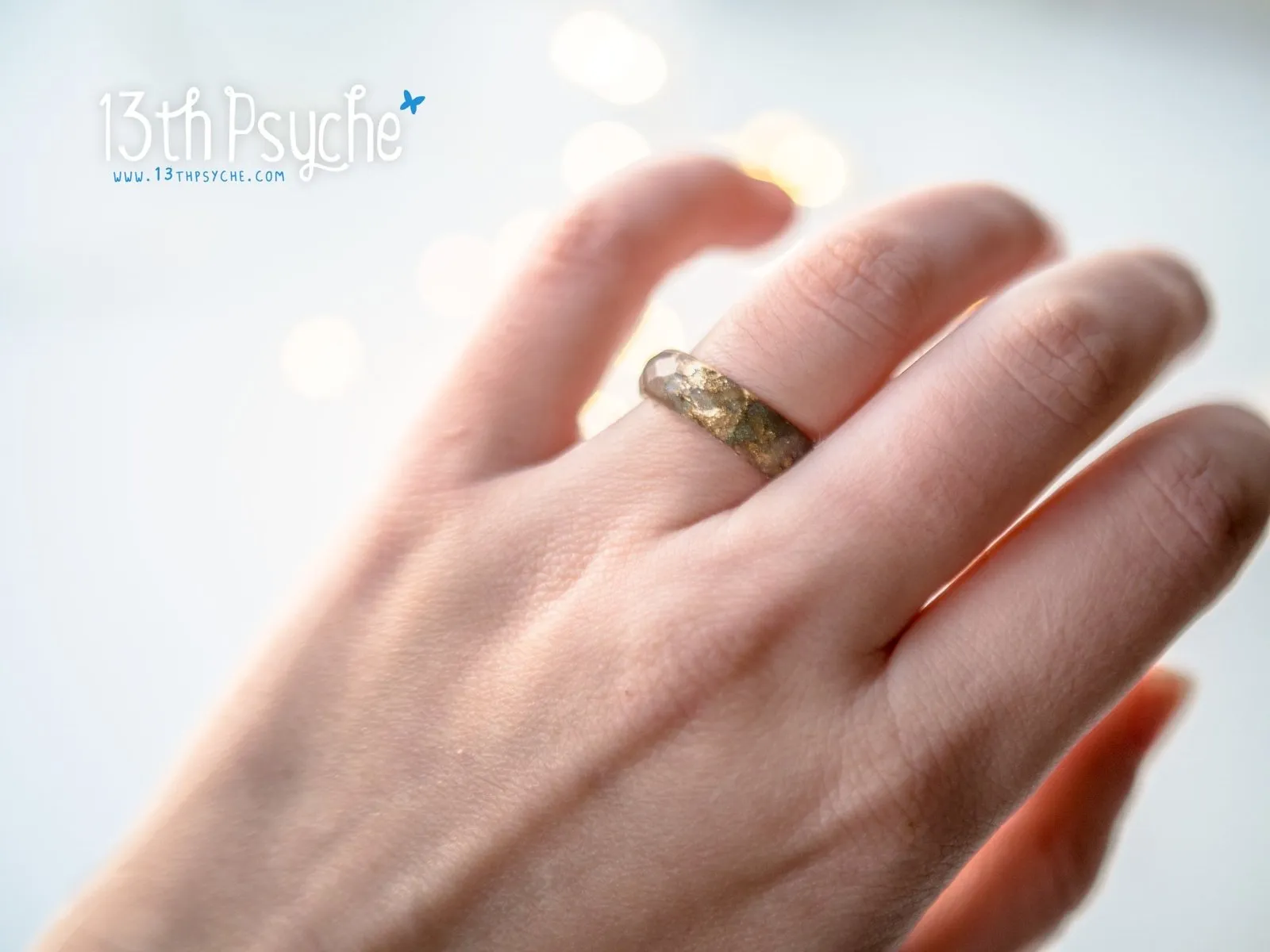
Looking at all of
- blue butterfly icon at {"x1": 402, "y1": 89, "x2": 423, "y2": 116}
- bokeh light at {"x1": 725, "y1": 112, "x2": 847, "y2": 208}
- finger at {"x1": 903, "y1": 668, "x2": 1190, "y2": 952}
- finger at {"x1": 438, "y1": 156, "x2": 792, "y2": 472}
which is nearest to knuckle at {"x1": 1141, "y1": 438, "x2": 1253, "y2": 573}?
finger at {"x1": 903, "y1": 668, "x2": 1190, "y2": 952}

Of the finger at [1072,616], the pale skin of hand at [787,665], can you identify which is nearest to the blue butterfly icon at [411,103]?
the pale skin of hand at [787,665]

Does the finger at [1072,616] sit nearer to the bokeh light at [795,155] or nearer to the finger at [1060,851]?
the finger at [1060,851]

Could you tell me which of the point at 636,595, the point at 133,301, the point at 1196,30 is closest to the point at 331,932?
the point at 636,595

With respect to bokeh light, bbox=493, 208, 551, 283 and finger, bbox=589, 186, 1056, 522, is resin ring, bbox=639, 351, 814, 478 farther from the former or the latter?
bokeh light, bbox=493, 208, 551, 283

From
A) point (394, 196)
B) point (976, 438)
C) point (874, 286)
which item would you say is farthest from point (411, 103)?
point (976, 438)

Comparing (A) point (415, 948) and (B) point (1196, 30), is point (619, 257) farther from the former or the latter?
(B) point (1196, 30)

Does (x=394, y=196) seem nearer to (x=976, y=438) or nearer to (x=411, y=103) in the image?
(x=411, y=103)
